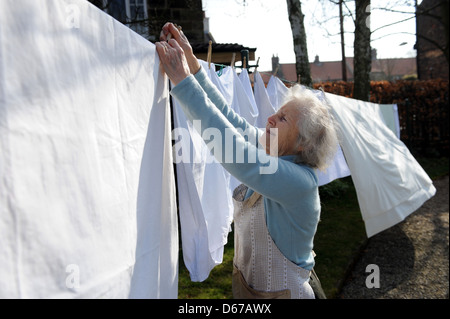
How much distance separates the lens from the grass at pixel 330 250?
3551 mm

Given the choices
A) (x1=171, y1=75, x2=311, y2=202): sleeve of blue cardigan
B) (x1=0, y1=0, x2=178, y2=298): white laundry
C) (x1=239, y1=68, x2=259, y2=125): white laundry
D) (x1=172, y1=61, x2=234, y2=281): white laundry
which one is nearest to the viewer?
(x1=0, y1=0, x2=178, y2=298): white laundry

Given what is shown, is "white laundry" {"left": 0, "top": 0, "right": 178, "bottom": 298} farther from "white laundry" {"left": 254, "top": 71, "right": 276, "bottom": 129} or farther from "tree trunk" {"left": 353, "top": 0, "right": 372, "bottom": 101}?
"tree trunk" {"left": 353, "top": 0, "right": 372, "bottom": 101}

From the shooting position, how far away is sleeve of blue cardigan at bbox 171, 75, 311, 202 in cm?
125

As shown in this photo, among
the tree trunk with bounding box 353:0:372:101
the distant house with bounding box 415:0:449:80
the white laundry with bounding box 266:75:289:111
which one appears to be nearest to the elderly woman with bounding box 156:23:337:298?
the white laundry with bounding box 266:75:289:111

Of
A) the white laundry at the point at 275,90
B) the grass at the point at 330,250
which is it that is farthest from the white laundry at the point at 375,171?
the grass at the point at 330,250

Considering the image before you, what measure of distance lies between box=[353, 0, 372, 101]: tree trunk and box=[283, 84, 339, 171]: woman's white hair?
6.82m

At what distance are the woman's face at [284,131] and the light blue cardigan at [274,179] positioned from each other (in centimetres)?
4

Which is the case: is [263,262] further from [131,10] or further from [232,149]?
[131,10]

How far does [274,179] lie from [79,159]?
62 centimetres

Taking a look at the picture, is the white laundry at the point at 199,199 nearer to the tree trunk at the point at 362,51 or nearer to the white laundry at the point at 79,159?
the white laundry at the point at 79,159

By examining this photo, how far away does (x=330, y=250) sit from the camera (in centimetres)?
457

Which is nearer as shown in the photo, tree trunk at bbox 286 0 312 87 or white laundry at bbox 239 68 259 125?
white laundry at bbox 239 68 259 125

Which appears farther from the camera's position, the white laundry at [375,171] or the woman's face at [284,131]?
the white laundry at [375,171]
